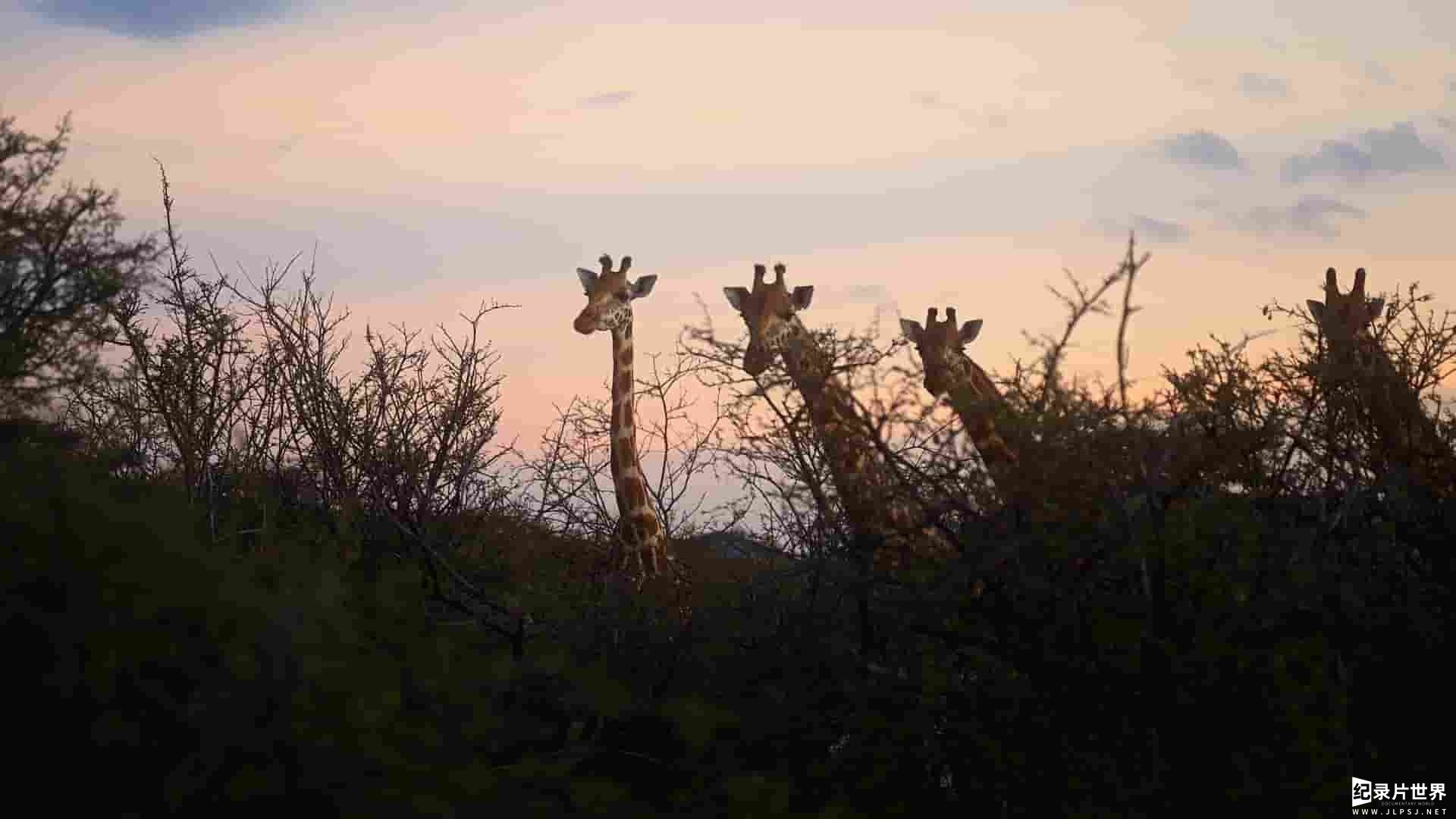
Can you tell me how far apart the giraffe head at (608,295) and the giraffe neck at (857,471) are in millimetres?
4683

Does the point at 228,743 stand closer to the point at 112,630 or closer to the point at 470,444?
the point at 112,630

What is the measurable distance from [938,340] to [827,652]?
306 cm

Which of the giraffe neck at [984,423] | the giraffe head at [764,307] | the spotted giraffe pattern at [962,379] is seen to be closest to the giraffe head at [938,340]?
the spotted giraffe pattern at [962,379]

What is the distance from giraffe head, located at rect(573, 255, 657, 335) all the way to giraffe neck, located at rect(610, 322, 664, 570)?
0.38 feet

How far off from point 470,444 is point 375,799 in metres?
6.27

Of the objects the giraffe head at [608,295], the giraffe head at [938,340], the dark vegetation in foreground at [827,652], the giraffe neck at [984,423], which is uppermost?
the giraffe head at [608,295]

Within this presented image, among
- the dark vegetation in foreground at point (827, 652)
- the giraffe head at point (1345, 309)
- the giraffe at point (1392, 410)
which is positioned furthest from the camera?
the giraffe head at point (1345, 309)

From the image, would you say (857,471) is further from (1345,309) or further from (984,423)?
(1345,309)

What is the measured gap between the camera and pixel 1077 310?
19.7ft

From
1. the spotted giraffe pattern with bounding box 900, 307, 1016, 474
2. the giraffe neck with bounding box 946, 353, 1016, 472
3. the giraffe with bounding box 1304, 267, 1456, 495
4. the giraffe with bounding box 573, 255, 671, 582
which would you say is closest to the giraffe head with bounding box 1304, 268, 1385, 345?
the giraffe with bounding box 1304, 267, 1456, 495

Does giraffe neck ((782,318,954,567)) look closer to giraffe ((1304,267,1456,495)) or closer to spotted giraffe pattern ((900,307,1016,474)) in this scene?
spotted giraffe pattern ((900,307,1016,474))

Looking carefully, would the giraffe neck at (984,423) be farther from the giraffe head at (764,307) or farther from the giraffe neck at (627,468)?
the giraffe neck at (627,468)

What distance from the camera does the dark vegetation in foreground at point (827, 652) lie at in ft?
14.7

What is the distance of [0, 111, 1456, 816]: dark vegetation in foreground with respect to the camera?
14.7 ft
